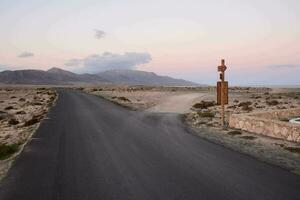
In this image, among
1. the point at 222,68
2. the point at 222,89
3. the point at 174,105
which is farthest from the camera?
the point at 174,105

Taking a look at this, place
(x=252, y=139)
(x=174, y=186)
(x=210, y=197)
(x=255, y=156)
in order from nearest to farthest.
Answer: (x=210, y=197), (x=174, y=186), (x=255, y=156), (x=252, y=139)

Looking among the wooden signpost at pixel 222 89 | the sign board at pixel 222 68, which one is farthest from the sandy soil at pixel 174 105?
the sign board at pixel 222 68

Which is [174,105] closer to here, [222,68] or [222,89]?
[222,89]

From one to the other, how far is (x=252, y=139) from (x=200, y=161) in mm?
6034

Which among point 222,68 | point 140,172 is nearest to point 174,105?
point 222,68

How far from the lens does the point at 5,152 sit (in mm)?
→ 14891

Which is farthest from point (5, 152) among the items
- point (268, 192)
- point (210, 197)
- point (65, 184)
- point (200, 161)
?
point (268, 192)

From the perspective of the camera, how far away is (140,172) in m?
10.5

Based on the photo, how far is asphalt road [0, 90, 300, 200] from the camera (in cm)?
864

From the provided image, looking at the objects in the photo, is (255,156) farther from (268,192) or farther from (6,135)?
(6,135)

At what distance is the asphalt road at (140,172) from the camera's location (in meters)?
8.64

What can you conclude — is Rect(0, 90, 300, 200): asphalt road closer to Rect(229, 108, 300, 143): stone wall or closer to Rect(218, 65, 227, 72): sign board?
Rect(229, 108, 300, 143): stone wall

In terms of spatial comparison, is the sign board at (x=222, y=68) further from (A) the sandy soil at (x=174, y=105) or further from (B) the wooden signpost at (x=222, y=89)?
(A) the sandy soil at (x=174, y=105)

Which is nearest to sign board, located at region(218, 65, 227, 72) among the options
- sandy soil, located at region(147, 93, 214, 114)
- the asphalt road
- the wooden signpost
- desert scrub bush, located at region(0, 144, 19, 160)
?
the wooden signpost
